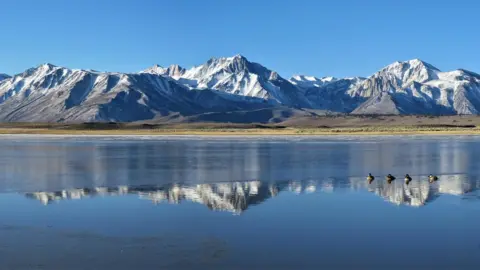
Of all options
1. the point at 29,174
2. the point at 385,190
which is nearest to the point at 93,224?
the point at 385,190

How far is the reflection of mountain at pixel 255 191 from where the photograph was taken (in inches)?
1139

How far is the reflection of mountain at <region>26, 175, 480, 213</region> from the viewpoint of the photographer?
94.9 ft

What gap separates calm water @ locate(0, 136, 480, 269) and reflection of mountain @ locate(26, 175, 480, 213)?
0.06 meters

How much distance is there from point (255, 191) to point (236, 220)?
9295mm

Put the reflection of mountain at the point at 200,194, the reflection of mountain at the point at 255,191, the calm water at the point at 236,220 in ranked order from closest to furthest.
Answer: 1. the calm water at the point at 236,220
2. the reflection of mountain at the point at 200,194
3. the reflection of mountain at the point at 255,191

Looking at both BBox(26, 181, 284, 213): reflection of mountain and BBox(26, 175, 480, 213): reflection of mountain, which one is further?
BBox(26, 175, 480, 213): reflection of mountain

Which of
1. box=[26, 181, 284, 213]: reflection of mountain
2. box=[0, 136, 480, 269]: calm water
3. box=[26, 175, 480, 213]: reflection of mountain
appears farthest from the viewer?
box=[26, 175, 480, 213]: reflection of mountain

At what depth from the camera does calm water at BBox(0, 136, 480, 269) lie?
17.3 meters

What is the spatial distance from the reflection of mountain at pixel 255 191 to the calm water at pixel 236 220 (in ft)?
0.19

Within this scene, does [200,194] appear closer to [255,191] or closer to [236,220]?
[255,191]

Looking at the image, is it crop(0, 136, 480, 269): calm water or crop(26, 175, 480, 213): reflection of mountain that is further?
crop(26, 175, 480, 213): reflection of mountain

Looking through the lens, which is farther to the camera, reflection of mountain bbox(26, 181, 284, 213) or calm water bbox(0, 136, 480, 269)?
reflection of mountain bbox(26, 181, 284, 213)

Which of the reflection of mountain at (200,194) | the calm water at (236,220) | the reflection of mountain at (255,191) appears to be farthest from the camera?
the reflection of mountain at (255,191)

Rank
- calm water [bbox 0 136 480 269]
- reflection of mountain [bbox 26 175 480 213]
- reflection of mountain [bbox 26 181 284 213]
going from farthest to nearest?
1. reflection of mountain [bbox 26 175 480 213]
2. reflection of mountain [bbox 26 181 284 213]
3. calm water [bbox 0 136 480 269]
